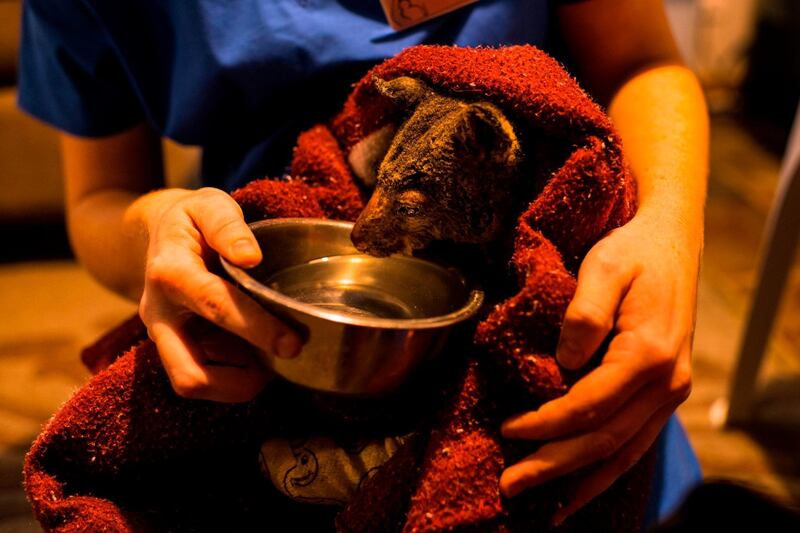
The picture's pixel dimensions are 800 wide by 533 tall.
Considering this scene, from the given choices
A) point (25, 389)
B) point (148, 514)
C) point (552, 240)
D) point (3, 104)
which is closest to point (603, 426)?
point (552, 240)

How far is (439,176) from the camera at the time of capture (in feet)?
1.56

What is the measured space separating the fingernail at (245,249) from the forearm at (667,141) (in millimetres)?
305

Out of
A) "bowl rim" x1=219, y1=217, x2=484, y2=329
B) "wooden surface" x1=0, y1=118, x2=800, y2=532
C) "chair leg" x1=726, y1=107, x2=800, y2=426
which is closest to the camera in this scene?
"bowl rim" x1=219, y1=217, x2=484, y2=329

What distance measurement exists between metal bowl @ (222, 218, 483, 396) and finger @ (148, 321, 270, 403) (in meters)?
0.05

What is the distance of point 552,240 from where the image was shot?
0.47 meters

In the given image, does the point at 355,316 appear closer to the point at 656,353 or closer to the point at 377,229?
the point at 377,229

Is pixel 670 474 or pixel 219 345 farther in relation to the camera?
pixel 670 474

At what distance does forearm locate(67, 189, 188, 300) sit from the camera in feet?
2.27

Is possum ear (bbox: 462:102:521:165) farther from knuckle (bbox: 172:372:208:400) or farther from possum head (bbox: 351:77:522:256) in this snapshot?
knuckle (bbox: 172:372:208:400)

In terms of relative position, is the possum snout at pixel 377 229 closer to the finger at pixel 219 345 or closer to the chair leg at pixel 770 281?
the finger at pixel 219 345

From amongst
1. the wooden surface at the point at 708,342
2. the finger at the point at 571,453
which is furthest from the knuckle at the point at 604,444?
the wooden surface at the point at 708,342

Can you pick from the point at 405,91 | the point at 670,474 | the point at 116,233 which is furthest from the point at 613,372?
the point at 116,233

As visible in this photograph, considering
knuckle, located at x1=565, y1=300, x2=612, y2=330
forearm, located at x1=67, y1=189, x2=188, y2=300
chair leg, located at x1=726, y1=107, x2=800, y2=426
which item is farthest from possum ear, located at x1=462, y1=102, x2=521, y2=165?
chair leg, located at x1=726, y1=107, x2=800, y2=426

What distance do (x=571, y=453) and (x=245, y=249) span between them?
0.80ft
